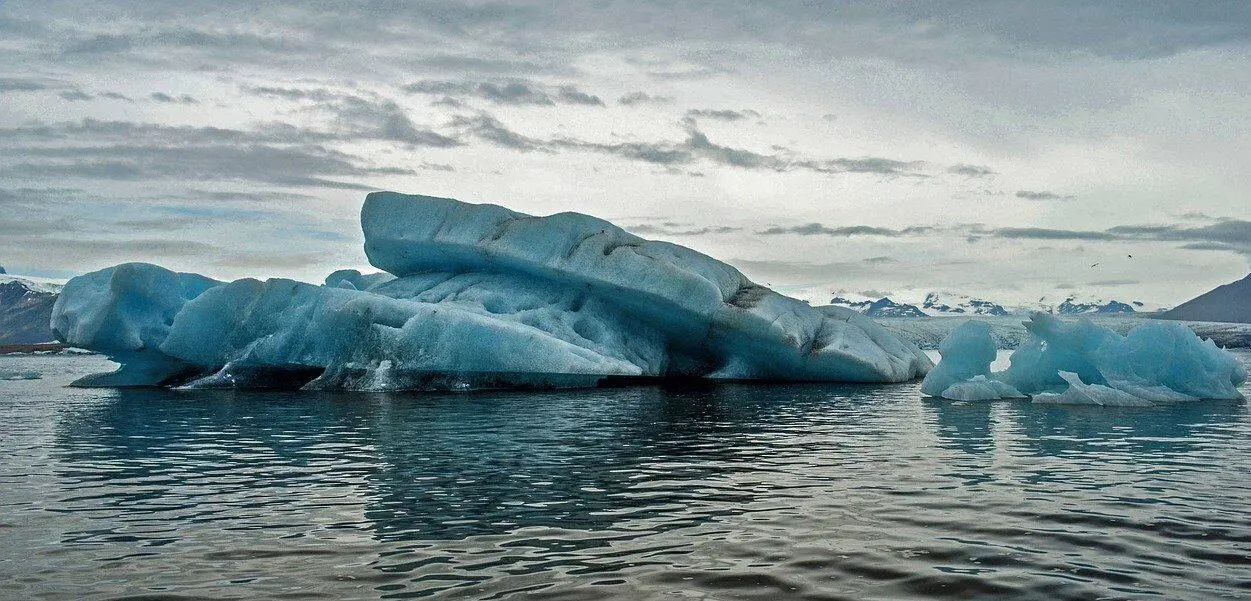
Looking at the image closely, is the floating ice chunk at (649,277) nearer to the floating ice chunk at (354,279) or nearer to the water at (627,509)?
the floating ice chunk at (354,279)

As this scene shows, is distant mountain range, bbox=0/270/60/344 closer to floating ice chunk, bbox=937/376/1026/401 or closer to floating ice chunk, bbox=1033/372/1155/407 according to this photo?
floating ice chunk, bbox=937/376/1026/401

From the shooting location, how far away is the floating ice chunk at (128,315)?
2536 centimetres

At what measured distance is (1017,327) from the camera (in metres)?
71.9

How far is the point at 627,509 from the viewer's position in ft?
26.2

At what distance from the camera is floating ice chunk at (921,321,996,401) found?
2250 cm

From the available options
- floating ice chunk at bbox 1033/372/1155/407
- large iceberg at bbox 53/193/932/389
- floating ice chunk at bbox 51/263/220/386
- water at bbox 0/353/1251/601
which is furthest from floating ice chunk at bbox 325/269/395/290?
floating ice chunk at bbox 1033/372/1155/407

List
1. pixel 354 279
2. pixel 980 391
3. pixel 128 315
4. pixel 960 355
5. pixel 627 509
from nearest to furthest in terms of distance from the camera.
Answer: pixel 627 509, pixel 980 391, pixel 960 355, pixel 128 315, pixel 354 279

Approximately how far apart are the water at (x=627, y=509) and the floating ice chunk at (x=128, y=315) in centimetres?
1062

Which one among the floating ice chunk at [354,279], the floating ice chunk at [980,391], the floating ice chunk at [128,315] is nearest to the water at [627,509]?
the floating ice chunk at [980,391]

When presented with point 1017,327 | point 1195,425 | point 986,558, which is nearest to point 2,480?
point 986,558

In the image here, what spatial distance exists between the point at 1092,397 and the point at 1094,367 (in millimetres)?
2706

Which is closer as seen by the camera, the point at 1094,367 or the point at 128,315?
the point at 1094,367

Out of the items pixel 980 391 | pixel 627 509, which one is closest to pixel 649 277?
pixel 980 391

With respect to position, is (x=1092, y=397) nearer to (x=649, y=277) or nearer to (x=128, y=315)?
(x=649, y=277)
